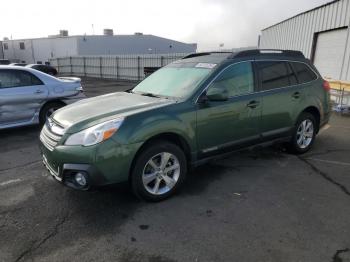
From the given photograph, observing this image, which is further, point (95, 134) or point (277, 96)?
point (277, 96)

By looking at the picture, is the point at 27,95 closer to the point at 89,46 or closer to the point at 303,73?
the point at 303,73

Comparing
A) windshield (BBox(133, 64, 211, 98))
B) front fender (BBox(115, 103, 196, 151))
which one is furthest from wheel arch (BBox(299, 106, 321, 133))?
front fender (BBox(115, 103, 196, 151))

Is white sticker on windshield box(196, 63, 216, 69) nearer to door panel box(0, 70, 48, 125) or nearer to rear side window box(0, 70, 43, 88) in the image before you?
door panel box(0, 70, 48, 125)

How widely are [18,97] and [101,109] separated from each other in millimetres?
3928

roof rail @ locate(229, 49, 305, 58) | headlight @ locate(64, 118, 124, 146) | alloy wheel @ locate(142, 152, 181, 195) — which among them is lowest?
alloy wheel @ locate(142, 152, 181, 195)

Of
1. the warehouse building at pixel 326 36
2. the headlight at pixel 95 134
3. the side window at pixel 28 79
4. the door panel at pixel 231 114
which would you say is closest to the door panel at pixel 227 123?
the door panel at pixel 231 114

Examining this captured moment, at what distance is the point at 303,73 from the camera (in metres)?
5.45

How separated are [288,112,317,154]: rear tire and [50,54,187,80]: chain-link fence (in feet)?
50.6

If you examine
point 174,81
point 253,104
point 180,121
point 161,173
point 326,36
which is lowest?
point 161,173

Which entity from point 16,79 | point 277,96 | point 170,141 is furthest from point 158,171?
point 16,79

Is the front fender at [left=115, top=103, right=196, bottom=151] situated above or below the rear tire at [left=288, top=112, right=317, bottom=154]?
above

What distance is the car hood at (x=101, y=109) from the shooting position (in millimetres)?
3598

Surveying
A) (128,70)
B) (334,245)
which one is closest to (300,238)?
(334,245)

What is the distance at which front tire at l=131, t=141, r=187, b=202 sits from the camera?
361cm
